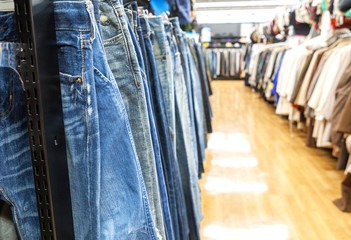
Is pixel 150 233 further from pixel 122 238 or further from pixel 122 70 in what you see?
pixel 122 70

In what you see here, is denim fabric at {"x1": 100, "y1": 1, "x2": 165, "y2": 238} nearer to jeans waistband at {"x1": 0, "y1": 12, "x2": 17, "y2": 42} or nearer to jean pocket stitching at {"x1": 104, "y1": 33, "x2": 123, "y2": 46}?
jean pocket stitching at {"x1": 104, "y1": 33, "x2": 123, "y2": 46}

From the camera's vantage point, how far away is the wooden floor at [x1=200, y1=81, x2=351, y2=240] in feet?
Result: 7.04

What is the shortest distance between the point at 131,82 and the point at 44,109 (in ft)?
0.92

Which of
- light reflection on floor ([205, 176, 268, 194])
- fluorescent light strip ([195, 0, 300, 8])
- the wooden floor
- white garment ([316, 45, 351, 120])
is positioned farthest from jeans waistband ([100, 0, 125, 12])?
fluorescent light strip ([195, 0, 300, 8])

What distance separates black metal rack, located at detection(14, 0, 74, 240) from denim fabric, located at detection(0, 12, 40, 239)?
38mm

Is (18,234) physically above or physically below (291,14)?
below

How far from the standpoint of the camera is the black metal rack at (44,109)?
52 centimetres

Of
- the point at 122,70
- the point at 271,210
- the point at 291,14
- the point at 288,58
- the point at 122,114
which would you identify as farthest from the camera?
the point at 291,14

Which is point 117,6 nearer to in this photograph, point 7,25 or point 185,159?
point 7,25

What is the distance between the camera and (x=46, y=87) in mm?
556

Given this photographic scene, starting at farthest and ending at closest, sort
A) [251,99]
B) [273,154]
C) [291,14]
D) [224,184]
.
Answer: [251,99] → [291,14] → [273,154] → [224,184]

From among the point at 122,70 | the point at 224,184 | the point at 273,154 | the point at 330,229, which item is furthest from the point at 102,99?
the point at 273,154

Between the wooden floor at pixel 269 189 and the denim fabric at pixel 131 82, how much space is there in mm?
1354

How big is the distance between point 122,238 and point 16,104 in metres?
0.35
